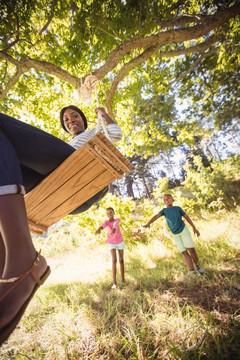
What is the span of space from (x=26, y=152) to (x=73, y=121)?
132 cm

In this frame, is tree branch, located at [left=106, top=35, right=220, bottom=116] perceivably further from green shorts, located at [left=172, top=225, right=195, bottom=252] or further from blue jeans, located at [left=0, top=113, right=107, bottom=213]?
green shorts, located at [left=172, top=225, right=195, bottom=252]

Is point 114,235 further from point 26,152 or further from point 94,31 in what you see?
point 94,31

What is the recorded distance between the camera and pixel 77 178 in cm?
145

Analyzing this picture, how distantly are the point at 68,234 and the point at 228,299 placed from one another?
34.6ft

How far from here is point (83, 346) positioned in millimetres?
1693

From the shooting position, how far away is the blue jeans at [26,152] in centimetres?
84

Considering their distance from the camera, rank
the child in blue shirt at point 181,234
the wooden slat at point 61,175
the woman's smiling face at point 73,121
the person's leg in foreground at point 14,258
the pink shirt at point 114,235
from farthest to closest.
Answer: the pink shirt at point 114,235 < the child in blue shirt at point 181,234 < the woman's smiling face at point 73,121 < the wooden slat at point 61,175 < the person's leg in foreground at point 14,258

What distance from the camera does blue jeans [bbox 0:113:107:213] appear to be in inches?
33.0

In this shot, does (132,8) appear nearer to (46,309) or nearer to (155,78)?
(155,78)

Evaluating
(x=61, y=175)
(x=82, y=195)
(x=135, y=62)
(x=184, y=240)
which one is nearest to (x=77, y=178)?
(x=61, y=175)

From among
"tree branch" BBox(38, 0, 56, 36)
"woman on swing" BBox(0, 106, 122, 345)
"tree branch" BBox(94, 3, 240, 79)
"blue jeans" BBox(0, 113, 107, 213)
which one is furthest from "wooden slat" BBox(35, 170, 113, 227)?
"tree branch" BBox(38, 0, 56, 36)

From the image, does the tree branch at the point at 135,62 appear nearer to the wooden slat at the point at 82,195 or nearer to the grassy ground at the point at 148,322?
the wooden slat at the point at 82,195

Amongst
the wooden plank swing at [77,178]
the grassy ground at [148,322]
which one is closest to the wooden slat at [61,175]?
the wooden plank swing at [77,178]

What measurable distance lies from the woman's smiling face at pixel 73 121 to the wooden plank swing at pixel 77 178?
1069mm
